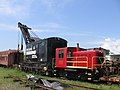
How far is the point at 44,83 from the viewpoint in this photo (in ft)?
56.5

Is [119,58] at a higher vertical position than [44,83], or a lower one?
higher

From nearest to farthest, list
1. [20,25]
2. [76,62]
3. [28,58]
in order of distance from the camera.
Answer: [76,62], [28,58], [20,25]

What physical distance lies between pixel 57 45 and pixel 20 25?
12.2m

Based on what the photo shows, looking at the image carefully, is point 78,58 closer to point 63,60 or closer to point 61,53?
point 63,60

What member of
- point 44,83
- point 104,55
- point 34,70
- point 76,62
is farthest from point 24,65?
point 44,83

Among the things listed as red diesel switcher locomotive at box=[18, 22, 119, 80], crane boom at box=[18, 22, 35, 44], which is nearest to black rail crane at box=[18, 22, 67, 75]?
red diesel switcher locomotive at box=[18, 22, 119, 80]

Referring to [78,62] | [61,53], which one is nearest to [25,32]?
[61,53]

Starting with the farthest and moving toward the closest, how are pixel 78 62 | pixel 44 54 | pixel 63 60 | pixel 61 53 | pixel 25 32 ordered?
1. pixel 25 32
2. pixel 44 54
3. pixel 61 53
4. pixel 63 60
5. pixel 78 62

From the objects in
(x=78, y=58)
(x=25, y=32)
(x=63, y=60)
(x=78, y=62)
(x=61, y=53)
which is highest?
(x=25, y=32)

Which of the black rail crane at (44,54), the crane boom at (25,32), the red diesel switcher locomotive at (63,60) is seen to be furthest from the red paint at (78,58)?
the crane boom at (25,32)

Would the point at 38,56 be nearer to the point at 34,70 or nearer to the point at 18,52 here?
the point at 34,70

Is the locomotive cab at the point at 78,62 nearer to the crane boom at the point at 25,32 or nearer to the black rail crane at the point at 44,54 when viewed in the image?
the black rail crane at the point at 44,54

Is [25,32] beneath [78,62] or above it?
above

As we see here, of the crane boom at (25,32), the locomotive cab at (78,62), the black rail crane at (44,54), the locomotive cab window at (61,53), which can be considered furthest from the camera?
the crane boom at (25,32)
